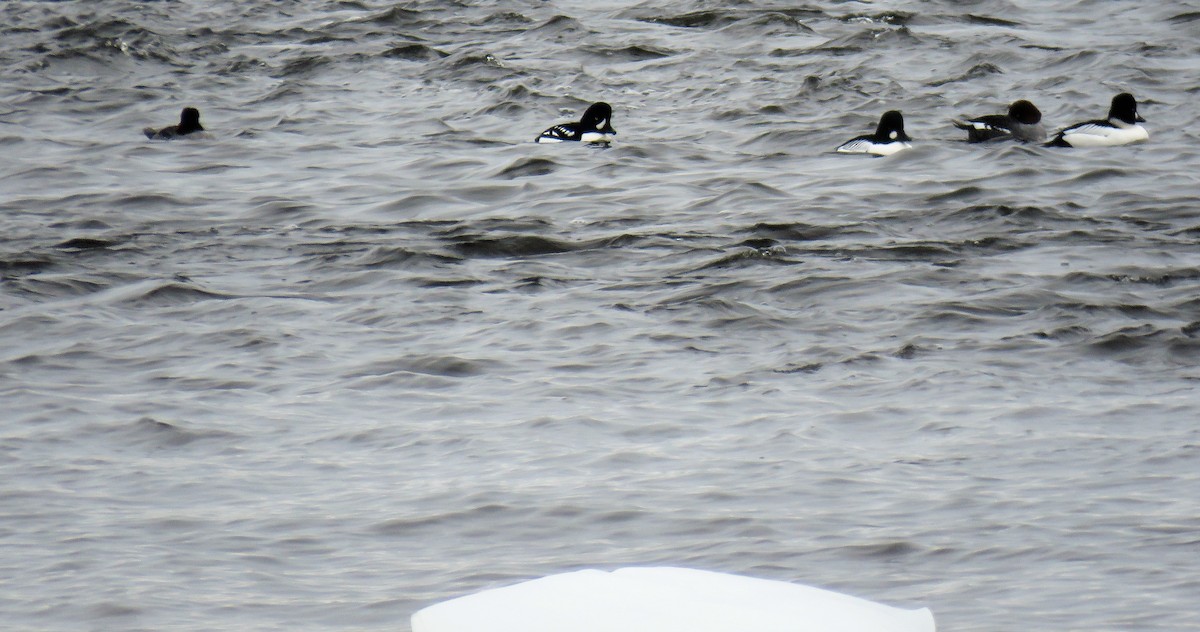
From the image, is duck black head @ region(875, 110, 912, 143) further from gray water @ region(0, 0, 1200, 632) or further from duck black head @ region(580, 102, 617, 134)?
duck black head @ region(580, 102, 617, 134)

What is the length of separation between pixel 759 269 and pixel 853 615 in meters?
7.28

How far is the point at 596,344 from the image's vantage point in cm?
945

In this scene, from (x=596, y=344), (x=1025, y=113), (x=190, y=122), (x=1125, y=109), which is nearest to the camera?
(x=596, y=344)

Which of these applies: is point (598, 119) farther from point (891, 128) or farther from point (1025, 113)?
point (1025, 113)

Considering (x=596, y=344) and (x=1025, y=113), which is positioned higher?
(x=596, y=344)

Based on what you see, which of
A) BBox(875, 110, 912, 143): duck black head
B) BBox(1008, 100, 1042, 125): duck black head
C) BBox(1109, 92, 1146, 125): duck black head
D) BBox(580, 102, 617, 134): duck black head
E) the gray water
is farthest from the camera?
BBox(580, 102, 617, 134): duck black head

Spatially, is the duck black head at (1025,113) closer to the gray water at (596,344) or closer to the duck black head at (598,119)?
the gray water at (596,344)

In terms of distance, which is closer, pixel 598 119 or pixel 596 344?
pixel 596 344

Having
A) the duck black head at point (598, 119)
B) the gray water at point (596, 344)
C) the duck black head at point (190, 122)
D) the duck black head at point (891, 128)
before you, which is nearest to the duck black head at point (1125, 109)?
the gray water at point (596, 344)

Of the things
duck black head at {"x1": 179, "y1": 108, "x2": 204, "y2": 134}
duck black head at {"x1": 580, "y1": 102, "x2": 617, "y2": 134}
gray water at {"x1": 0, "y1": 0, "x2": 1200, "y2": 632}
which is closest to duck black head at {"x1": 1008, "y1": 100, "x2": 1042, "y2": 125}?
gray water at {"x1": 0, "y1": 0, "x2": 1200, "y2": 632}

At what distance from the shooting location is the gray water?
614 centimetres

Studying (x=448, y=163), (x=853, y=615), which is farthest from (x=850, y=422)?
(x=448, y=163)

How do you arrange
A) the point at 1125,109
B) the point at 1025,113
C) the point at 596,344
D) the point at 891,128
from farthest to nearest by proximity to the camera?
the point at 1025,113 < the point at 1125,109 < the point at 891,128 < the point at 596,344

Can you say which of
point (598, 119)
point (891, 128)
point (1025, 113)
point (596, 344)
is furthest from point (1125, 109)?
point (596, 344)
